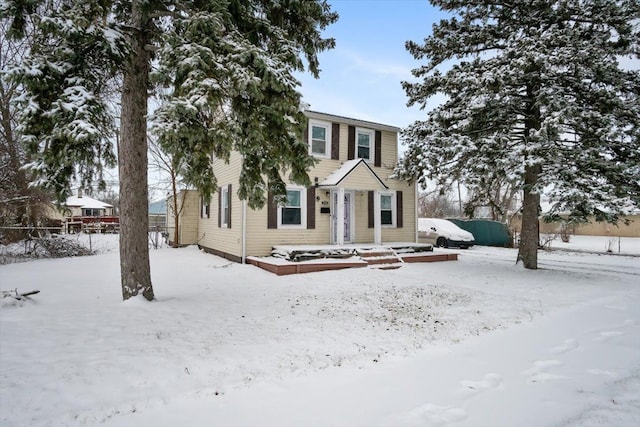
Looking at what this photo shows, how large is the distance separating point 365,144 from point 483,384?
1084 centimetres

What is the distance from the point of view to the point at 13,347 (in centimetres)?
388

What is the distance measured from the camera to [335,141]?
12.5 metres

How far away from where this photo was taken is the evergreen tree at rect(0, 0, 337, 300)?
4.39m

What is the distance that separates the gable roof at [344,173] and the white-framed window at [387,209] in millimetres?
1088

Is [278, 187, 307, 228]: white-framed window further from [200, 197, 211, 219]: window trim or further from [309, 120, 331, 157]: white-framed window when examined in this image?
[200, 197, 211, 219]: window trim

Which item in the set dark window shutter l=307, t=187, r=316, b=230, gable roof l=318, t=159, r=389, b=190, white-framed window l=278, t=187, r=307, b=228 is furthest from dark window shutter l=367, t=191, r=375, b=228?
white-framed window l=278, t=187, r=307, b=228

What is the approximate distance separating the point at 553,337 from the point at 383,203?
29.4ft

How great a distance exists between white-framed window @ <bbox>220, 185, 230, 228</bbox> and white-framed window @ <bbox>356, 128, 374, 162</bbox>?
510 centimetres

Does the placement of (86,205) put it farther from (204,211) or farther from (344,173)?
(344,173)

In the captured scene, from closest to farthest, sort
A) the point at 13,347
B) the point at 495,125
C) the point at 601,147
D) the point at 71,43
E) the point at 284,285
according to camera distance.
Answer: the point at 13,347 → the point at 71,43 → the point at 284,285 → the point at 601,147 → the point at 495,125

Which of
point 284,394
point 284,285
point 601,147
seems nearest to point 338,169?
point 284,285

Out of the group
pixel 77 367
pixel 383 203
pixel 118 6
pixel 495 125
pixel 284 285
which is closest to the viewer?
pixel 77 367

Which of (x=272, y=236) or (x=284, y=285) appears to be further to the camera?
(x=272, y=236)

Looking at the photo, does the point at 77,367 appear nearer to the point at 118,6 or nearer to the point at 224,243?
the point at 118,6
